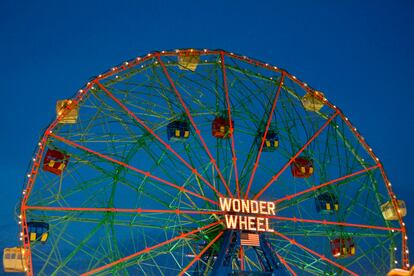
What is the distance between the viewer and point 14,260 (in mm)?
19562

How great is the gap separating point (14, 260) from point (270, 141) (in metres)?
11.9

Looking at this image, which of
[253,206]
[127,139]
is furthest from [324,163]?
[127,139]

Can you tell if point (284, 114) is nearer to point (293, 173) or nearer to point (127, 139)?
point (293, 173)

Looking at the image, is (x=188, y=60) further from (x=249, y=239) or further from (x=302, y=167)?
(x=249, y=239)

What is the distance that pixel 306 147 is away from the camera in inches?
1015

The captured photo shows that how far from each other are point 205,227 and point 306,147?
6357 millimetres

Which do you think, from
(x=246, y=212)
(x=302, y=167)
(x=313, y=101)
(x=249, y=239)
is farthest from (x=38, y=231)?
(x=313, y=101)

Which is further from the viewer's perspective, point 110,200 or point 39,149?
point 110,200

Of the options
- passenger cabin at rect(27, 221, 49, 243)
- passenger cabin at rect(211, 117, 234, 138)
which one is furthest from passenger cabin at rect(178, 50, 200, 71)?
passenger cabin at rect(27, 221, 49, 243)

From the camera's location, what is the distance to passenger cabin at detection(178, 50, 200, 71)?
80.9 feet

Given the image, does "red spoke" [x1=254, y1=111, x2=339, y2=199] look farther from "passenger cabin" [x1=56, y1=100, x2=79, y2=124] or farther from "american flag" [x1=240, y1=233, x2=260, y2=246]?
"passenger cabin" [x1=56, y1=100, x2=79, y2=124]

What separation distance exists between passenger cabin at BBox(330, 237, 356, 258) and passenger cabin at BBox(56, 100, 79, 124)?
12963mm

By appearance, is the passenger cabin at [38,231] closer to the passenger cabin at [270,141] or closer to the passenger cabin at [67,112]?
the passenger cabin at [67,112]

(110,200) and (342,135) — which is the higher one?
(342,135)
